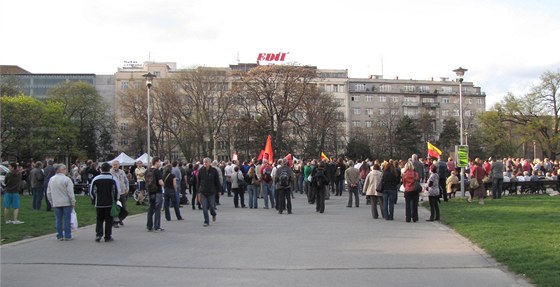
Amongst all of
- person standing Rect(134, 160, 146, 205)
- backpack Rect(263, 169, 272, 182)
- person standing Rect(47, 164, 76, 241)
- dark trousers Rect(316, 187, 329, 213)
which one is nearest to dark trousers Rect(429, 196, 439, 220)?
dark trousers Rect(316, 187, 329, 213)

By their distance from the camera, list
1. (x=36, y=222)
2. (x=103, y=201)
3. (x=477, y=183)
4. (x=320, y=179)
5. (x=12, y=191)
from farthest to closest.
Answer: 1. (x=477, y=183)
2. (x=320, y=179)
3. (x=36, y=222)
4. (x=12, y=191)
5. (x=103, y=201)

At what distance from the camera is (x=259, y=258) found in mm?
9422

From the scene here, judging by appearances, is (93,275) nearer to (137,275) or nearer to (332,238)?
(137,275)

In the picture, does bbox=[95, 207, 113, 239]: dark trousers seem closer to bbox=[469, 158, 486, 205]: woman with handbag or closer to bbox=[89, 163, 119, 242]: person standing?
bbox=[89, 163, 119, 242]: person standing

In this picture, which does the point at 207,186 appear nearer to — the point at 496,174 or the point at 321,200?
the point at 321,200

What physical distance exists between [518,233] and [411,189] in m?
3.95

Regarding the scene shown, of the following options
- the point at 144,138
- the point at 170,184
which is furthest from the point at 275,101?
the point at 170,184

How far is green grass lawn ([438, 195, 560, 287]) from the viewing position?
8148 mm

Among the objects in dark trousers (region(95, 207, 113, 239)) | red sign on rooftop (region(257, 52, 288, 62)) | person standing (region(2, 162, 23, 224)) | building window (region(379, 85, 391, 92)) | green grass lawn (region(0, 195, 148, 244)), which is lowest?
green grass lawn (region(0, 195, 148, 244))

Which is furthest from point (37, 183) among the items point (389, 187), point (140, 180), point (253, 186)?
point (389, 187)

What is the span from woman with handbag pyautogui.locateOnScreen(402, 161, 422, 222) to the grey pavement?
3.10ft

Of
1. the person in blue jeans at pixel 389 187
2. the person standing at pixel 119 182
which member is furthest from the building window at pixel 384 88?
the person standing at pixel 119 182

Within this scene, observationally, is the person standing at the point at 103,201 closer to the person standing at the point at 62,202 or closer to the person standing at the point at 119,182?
the person standing at the point at 62,202

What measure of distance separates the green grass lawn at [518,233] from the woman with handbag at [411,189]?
0.94m
